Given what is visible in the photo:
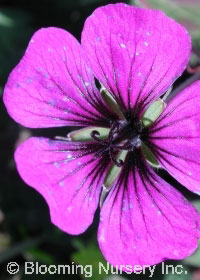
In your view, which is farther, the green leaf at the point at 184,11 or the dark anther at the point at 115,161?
the green leaf at the point at 184,11

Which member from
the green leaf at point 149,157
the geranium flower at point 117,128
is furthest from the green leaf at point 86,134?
the green leaf at point 149,157

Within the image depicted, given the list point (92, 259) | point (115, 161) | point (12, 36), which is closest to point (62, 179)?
point (115, 161)

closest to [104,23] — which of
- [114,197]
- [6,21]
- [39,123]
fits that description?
[39,123]

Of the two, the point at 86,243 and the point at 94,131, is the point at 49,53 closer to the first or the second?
the point at 94,131

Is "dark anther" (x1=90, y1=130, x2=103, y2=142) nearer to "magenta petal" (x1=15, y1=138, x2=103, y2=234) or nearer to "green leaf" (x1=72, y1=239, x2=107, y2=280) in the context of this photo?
"magenta petal" (x1=15, y1=138, x2=103, y2=234)

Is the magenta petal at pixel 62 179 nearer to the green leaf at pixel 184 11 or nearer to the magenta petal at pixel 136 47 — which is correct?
the magenta petal at pixel 136 47

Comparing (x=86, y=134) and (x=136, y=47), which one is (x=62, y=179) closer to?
(x=86, y=134)

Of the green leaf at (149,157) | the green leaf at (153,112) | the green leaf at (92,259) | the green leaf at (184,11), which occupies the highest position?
the green leaf at (184,11)
